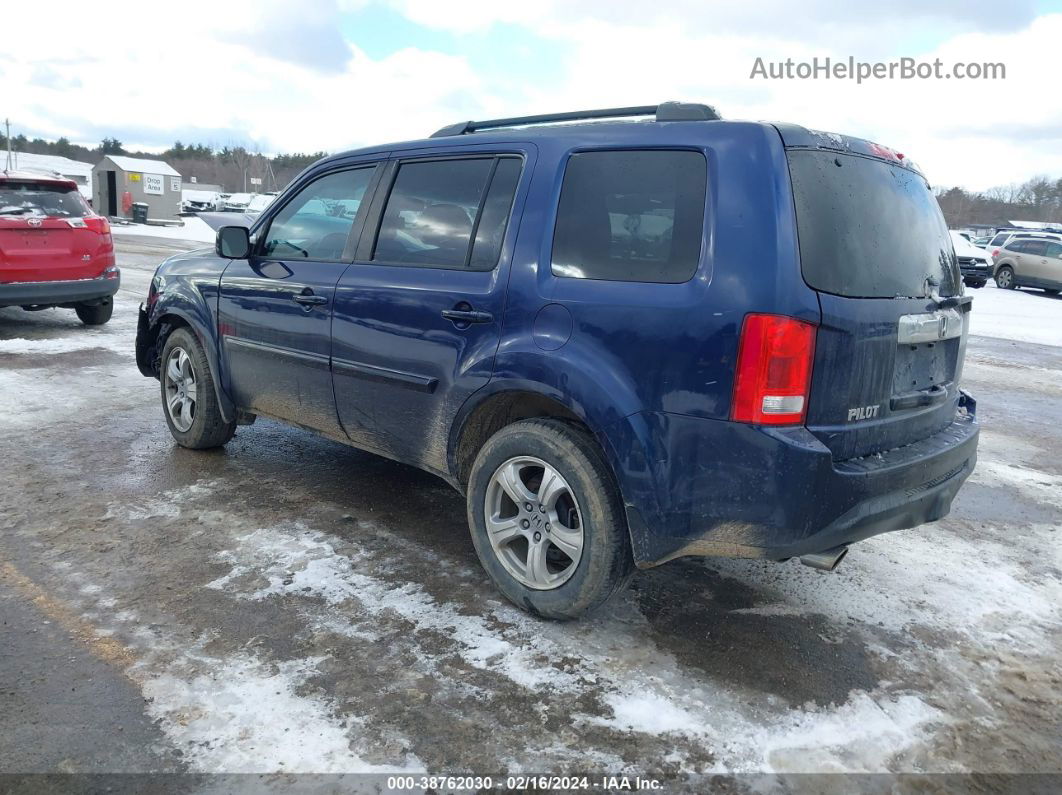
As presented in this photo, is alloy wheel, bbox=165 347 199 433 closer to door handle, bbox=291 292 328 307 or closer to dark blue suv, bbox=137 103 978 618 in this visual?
door handle, bbox=291 292 328 307

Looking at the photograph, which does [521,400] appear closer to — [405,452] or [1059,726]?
[405,452]

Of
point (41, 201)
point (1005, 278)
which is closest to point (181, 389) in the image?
point (41, 201)

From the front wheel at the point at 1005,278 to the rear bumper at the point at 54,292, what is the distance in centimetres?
2309

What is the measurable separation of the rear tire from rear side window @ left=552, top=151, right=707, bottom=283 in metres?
8.35

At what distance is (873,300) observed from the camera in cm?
300

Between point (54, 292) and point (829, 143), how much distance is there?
8597 millimetres

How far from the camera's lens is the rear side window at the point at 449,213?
3.59 m

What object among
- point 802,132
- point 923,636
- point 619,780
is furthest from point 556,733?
point 802,132

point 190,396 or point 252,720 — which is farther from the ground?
point 190,396

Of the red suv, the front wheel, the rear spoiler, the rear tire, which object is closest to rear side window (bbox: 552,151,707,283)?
the rear spoiler

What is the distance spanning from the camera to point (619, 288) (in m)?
3.09

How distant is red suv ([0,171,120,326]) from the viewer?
8789 mm

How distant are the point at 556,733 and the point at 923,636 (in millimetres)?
1656

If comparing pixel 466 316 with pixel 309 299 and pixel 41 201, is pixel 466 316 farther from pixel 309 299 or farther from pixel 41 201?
pixel 41 201
